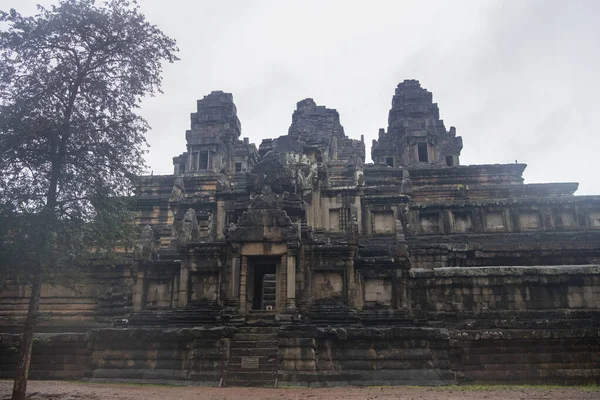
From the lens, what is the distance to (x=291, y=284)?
20.7 m

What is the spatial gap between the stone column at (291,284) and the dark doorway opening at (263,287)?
2.25 metres

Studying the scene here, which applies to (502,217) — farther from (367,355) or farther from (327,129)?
(327,129)

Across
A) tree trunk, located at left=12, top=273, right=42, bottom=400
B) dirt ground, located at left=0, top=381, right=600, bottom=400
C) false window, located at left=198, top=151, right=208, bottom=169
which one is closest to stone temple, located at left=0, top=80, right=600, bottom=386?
dirt ground, located at left=0, top=381, right=600, bottom=400

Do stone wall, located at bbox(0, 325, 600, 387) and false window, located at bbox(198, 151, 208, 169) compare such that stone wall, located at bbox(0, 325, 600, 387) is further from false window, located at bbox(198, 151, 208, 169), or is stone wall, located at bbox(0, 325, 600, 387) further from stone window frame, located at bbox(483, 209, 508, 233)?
false window, located at bbox(198, 151, 208, 169)

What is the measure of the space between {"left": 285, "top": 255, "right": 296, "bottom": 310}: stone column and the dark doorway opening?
2.25 m

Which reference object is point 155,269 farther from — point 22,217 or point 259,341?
point 22,217

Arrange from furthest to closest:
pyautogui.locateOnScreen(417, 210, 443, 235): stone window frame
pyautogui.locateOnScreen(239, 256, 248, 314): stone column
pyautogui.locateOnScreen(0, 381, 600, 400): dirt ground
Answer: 1. pyautogui.locateOnScreen(417, 210, 443, 235): stone window frame
2. pyautogui.locateOnScreen(239, 256, 248, 314): stone column
3. pyautogui.locateOnScreen(0, 381, 600, 400): dirt ground

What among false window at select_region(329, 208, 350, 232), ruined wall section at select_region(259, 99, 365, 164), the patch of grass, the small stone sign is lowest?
the patch of grass

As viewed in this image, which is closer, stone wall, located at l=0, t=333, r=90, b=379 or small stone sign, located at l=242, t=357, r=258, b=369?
small stone sign, located at l=242, t=357, r=258, b=369

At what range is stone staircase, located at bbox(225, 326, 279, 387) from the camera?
57.4ft

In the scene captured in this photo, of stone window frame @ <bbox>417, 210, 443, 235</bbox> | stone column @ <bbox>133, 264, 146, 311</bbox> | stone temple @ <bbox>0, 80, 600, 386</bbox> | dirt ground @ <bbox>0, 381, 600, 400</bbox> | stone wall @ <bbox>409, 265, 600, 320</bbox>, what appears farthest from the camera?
stone window frame @ <bbox>417, 210, 443, 235</bbox>

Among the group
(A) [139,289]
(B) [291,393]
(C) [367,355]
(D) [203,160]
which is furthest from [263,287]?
(D) [203,160]

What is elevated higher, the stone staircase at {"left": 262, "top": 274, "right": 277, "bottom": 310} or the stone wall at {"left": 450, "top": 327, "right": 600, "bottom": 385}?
the stone staircase at {"left": 262, "top": 274, "right": 277, "bottom": 310}

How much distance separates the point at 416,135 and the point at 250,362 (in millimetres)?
41022
